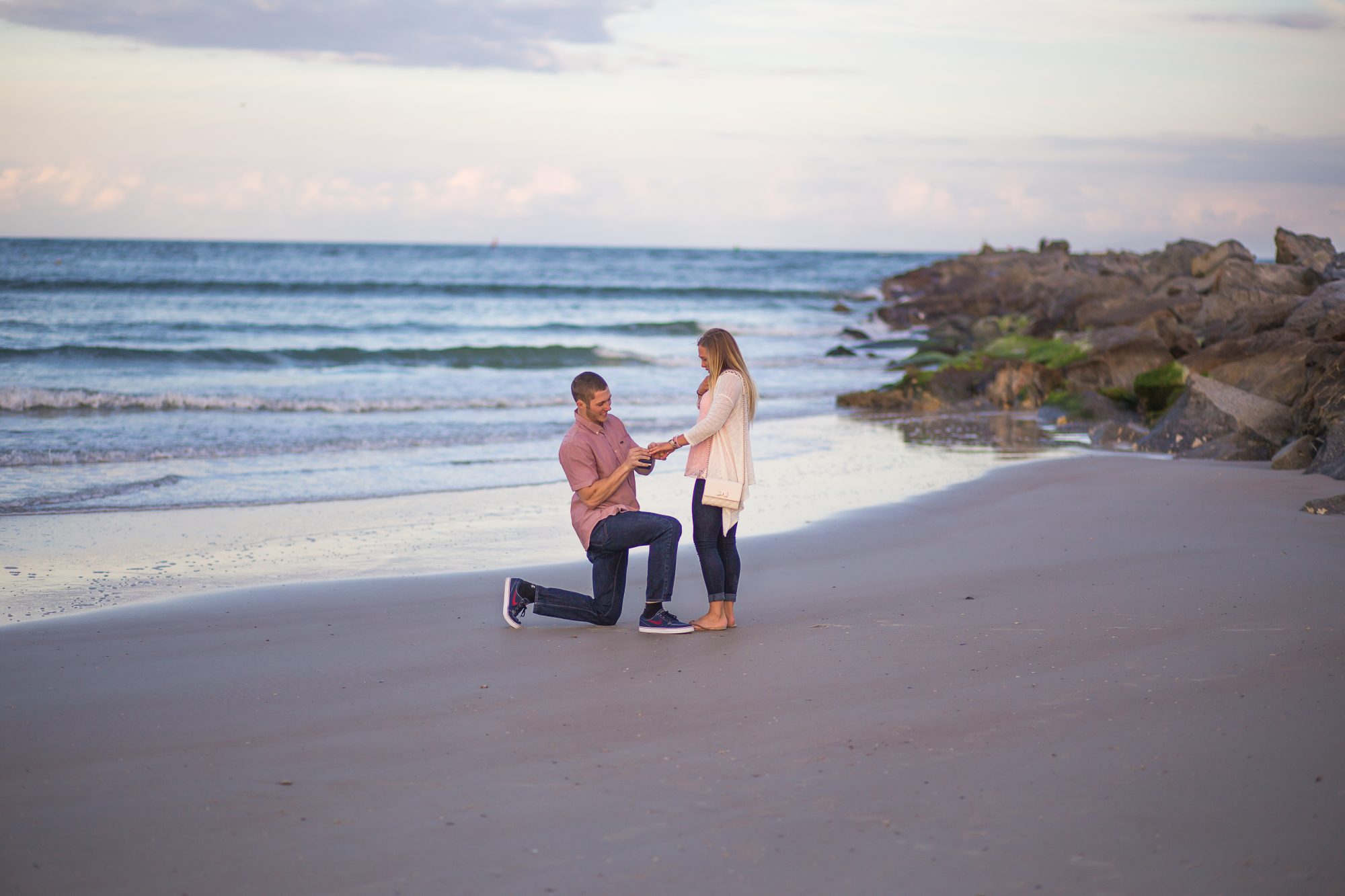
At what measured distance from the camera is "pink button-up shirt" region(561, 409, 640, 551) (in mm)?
5867

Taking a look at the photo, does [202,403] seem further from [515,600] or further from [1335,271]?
[1335,271]

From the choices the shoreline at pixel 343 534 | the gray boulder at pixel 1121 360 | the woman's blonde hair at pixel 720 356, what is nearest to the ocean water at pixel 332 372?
the shoreline at pixel 343 534

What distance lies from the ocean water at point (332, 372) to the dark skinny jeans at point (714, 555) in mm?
5383

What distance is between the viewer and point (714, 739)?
4.26m

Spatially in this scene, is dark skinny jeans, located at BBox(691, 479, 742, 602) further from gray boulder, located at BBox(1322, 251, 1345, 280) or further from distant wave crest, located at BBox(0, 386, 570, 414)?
gray boulder, located at BBox(1322, 251, 1345, 280)

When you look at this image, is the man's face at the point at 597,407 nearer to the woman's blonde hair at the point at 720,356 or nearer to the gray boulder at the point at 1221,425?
the woman's blonde hair at the point at 720,356

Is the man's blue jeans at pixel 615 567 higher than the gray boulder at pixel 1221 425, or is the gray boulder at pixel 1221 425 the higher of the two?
the gray boulder at pixel 1221 425

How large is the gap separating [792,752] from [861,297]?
1989 inches

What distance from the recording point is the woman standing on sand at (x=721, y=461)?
19.1 feet

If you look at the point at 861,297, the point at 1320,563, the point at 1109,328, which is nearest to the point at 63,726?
the point at 1320,563

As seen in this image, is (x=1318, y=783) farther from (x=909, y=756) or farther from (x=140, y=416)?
(x=140, y=416)

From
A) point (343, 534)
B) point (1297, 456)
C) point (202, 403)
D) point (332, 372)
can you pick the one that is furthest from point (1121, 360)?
point (332, 372)

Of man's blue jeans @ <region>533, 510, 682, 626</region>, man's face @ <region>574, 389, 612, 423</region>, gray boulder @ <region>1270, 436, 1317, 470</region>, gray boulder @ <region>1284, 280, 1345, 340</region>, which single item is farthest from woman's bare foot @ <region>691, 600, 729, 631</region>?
gray boulder @ <region>1284, 280, 1345, 340</region>

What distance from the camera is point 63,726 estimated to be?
445 cm
